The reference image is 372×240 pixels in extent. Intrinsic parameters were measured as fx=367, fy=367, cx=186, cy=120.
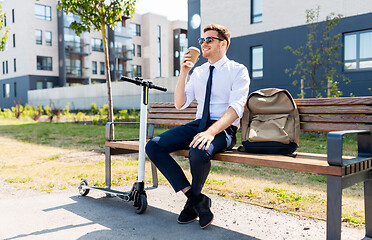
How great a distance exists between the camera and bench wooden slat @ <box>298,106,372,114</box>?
9.98 ft

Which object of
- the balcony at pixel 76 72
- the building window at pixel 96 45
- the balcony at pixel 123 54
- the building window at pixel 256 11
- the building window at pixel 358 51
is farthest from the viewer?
the balcony at pixel 123 54

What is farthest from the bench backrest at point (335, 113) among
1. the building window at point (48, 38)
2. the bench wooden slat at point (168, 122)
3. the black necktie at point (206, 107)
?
the building window at point (48, 38)

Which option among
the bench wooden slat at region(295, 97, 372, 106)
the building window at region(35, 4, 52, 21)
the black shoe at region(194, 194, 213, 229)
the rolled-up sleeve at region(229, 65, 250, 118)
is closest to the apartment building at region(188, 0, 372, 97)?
the bench wooden slat at region(295, 97, 372, 106)

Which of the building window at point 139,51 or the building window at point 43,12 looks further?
the building window at point 139,51

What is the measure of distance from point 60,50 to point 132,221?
4048cm

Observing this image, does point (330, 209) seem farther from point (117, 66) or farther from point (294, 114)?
point (117, 66)

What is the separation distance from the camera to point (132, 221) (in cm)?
352

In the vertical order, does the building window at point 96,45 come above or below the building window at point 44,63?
above

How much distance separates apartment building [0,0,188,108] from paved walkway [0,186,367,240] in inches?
1440

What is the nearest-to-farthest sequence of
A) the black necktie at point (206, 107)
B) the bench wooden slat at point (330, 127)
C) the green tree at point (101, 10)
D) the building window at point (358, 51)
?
1. the bench wooden slat at point (330, 127)
2. the black necktie at point (206, 107)
3. the green tree at point (101, 10)
4. the building window at point (358, 51)

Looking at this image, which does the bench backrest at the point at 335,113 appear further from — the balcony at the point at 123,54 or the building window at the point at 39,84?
the balcony at the point at 123,54

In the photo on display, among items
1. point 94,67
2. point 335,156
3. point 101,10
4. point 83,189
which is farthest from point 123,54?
point 335,156

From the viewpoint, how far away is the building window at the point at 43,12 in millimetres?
39303

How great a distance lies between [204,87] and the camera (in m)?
3.67
